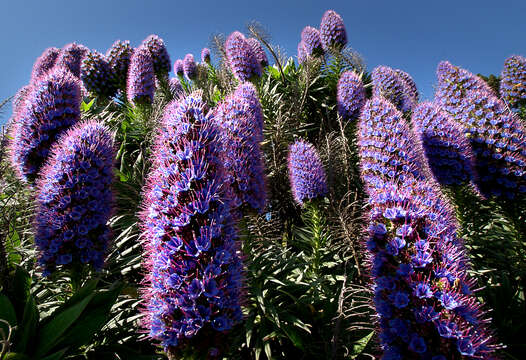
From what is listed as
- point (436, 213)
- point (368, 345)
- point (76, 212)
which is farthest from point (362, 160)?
point (76, 212)

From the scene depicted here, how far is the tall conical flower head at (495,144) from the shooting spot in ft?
10.2

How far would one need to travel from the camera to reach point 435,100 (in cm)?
416

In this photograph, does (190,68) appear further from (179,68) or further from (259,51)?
(259,51)

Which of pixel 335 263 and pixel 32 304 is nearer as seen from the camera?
pixel 32 304

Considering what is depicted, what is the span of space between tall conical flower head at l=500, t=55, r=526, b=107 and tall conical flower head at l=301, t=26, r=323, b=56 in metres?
3.96

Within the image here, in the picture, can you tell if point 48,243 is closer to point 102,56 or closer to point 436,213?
point 436,213

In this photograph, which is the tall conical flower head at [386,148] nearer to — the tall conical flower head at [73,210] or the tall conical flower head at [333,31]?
the tall conical flower head at [73,210]

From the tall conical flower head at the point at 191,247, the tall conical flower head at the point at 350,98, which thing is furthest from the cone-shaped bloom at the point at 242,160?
the tall conical flower head at the point at 350,98

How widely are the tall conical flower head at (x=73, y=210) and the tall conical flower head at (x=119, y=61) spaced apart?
13.5 feet

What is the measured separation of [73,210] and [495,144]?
4.17 metres

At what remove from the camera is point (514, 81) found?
19.4ft

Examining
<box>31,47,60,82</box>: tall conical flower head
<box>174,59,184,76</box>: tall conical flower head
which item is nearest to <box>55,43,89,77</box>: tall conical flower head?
<box>31,47,60,82</box>: tall conical flower head

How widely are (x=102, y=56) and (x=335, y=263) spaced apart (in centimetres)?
568

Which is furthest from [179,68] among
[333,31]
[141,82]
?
[141,82]
